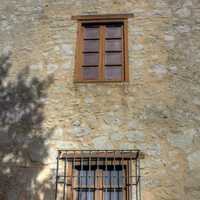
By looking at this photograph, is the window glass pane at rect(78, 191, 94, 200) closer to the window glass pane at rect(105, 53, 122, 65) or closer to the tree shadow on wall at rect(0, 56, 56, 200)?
the tree shadow on wall at rect(0, 56, 56, 200)

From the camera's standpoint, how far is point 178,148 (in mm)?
5742

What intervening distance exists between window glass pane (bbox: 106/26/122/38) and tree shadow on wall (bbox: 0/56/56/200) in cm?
135

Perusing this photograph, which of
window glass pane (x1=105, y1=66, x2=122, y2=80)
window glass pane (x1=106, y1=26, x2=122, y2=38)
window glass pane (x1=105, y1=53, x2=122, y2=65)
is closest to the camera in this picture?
window glass pane (x1=105, y1=66, x2=122, y2=80)

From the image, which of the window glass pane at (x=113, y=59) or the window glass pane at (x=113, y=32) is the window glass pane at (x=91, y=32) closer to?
the window glass pane at (x=113, y=32)

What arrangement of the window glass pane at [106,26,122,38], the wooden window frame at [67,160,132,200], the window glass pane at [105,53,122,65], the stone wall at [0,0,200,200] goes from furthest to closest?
the window glass pane at [106,26,122,38] < the window glass pane at [105,53,122,65] < the stone wall at [0,0,200,200] < the wooden window frame at [67,160,132,200]

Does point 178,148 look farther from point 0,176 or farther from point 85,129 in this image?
point 0,176

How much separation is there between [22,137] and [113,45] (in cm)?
225

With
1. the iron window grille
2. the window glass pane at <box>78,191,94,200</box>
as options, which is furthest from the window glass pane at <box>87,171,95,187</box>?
the window glass pane at <box>78,191,94,200</box>

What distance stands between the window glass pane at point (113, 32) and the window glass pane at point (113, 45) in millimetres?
115

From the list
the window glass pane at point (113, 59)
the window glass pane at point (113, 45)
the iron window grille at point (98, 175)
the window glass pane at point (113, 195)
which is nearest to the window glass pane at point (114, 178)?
the iron window grille at point (98, 175)

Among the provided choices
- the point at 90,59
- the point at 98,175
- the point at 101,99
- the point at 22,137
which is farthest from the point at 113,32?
the point at 98,175

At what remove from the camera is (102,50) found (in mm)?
6668

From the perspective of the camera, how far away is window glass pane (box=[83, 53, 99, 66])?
6604mm

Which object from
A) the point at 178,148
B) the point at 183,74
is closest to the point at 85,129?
the point at 178,148
